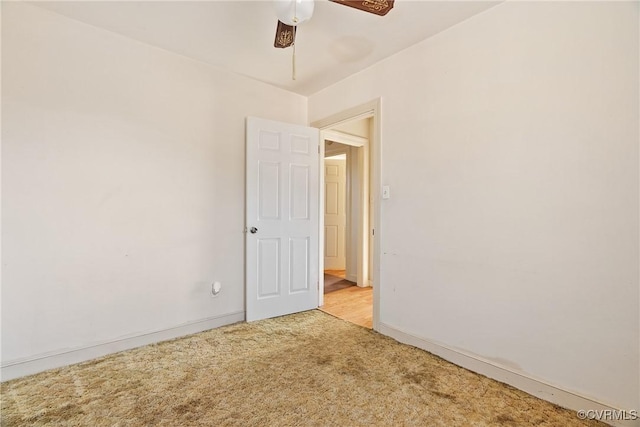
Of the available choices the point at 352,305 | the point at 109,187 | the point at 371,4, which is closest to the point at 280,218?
the point at 352,305

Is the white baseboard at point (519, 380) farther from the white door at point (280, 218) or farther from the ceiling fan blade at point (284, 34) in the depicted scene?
the ceiling fan blade at point (284, 34)

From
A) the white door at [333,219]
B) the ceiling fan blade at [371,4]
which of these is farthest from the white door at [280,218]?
the white door at [333,219]

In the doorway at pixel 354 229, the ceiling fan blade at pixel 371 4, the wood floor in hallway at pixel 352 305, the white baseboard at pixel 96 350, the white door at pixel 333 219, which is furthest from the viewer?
the white door at pixel 333 219

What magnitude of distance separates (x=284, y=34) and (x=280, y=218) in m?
1.74

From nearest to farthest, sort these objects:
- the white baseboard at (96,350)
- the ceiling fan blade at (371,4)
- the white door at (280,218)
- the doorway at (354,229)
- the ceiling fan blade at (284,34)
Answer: the ceiling fan blade at (371,4)
the ceiling fan blade at (284,34)
the white baseboard at (96,350)
the white door at (280,218)
the doorway at (354,229)

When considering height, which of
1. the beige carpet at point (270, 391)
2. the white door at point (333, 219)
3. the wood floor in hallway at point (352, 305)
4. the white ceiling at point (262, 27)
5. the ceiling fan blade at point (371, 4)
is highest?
the white ceiling at point (262, 27)

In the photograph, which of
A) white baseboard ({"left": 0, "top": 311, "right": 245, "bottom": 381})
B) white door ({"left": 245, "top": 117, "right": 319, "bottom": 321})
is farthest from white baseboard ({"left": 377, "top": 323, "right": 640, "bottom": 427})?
white baseboard ({"left": 0, "top": 311, "right": 245, "bottom": 381})

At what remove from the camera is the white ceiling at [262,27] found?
1985mm

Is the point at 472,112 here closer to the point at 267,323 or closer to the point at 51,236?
the point at 267,323

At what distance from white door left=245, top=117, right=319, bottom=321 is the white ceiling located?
667 mm

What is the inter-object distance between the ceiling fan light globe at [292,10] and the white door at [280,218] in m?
1.41

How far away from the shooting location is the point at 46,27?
2047 millimetres

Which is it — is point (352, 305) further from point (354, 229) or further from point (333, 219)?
point (333, 219)

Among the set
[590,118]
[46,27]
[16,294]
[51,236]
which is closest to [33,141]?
[51,236]
